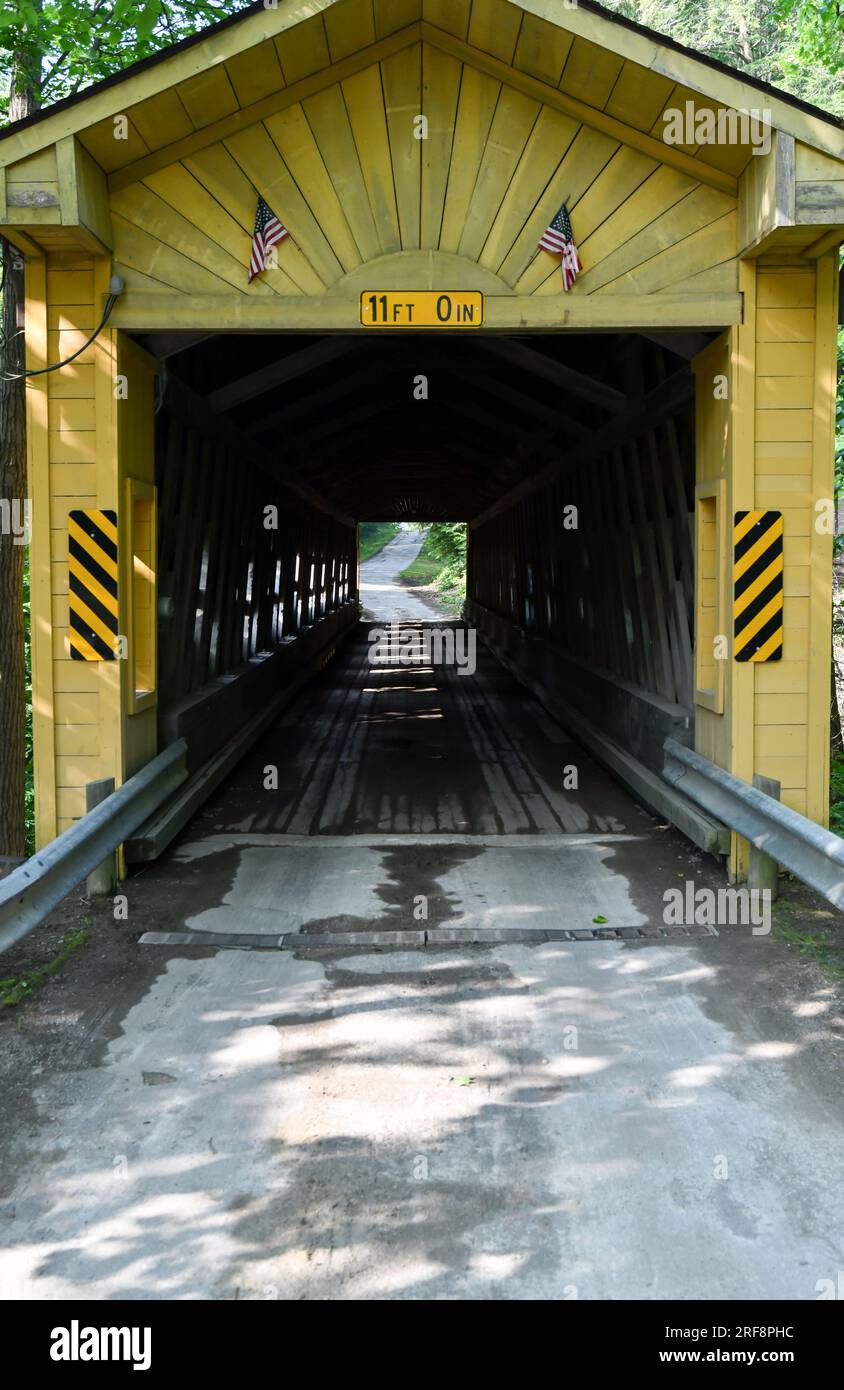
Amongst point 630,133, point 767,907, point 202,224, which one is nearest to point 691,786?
point 767,907

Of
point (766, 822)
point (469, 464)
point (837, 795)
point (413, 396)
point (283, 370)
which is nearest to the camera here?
point (766, 822)

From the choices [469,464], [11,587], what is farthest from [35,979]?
[469,464]

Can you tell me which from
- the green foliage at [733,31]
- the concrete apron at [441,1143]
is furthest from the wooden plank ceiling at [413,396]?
the green foliage at [733,31]

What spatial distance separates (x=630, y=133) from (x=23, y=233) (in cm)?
302

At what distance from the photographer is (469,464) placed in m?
18.8

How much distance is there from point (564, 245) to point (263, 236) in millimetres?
1524

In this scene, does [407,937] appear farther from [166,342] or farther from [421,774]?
[421,774]

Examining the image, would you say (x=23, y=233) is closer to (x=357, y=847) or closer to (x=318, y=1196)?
(x=357, y=847)

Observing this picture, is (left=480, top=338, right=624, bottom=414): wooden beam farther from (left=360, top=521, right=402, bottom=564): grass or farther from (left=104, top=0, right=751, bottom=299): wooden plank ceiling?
(left=360, top=521, right=402, bottom=564): grass

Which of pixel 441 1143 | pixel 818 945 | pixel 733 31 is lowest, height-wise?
pixel 441 1143

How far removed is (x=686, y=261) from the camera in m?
6.09

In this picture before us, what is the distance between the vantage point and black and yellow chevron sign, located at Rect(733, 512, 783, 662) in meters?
6.03

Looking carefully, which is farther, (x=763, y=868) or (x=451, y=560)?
(x=451, y=560)

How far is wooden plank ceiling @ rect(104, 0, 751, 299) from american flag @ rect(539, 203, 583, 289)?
58 millimetres
